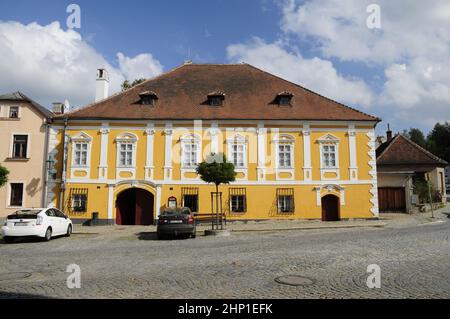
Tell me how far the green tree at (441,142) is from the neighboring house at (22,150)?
6833cm

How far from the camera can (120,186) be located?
2370 cm

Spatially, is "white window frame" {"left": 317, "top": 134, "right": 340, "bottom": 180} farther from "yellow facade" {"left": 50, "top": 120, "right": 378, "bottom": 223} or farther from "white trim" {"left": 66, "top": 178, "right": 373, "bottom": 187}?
"white trim" {"left": 66, "top": 178, "right": 373, "bottom": 187}

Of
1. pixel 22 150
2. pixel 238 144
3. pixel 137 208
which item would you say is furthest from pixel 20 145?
pixel 238 144

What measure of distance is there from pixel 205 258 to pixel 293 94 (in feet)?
59.9

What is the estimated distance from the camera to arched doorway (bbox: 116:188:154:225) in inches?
947

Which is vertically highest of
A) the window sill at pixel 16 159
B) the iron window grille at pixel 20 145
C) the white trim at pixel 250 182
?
the iron window grille at pixel 20 145

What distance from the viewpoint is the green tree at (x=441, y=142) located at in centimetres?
6812

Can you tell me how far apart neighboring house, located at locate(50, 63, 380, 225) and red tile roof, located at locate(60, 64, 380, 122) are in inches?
4.9

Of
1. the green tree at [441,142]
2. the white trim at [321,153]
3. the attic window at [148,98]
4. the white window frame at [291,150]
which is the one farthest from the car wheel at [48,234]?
the green tree at [441,142]

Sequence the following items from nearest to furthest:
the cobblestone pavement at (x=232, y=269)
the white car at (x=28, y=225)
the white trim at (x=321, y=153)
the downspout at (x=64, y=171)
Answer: the cobblestone pavement at (x=232, y=269), the white car at (x=28, y=225), the downspout at (x=64, y=171), the white trim at (x=321, y=153)

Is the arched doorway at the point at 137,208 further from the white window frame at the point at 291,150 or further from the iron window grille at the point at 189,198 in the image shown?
the white window frame at the point at 291,150

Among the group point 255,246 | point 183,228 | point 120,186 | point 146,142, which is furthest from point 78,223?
point 255,246
